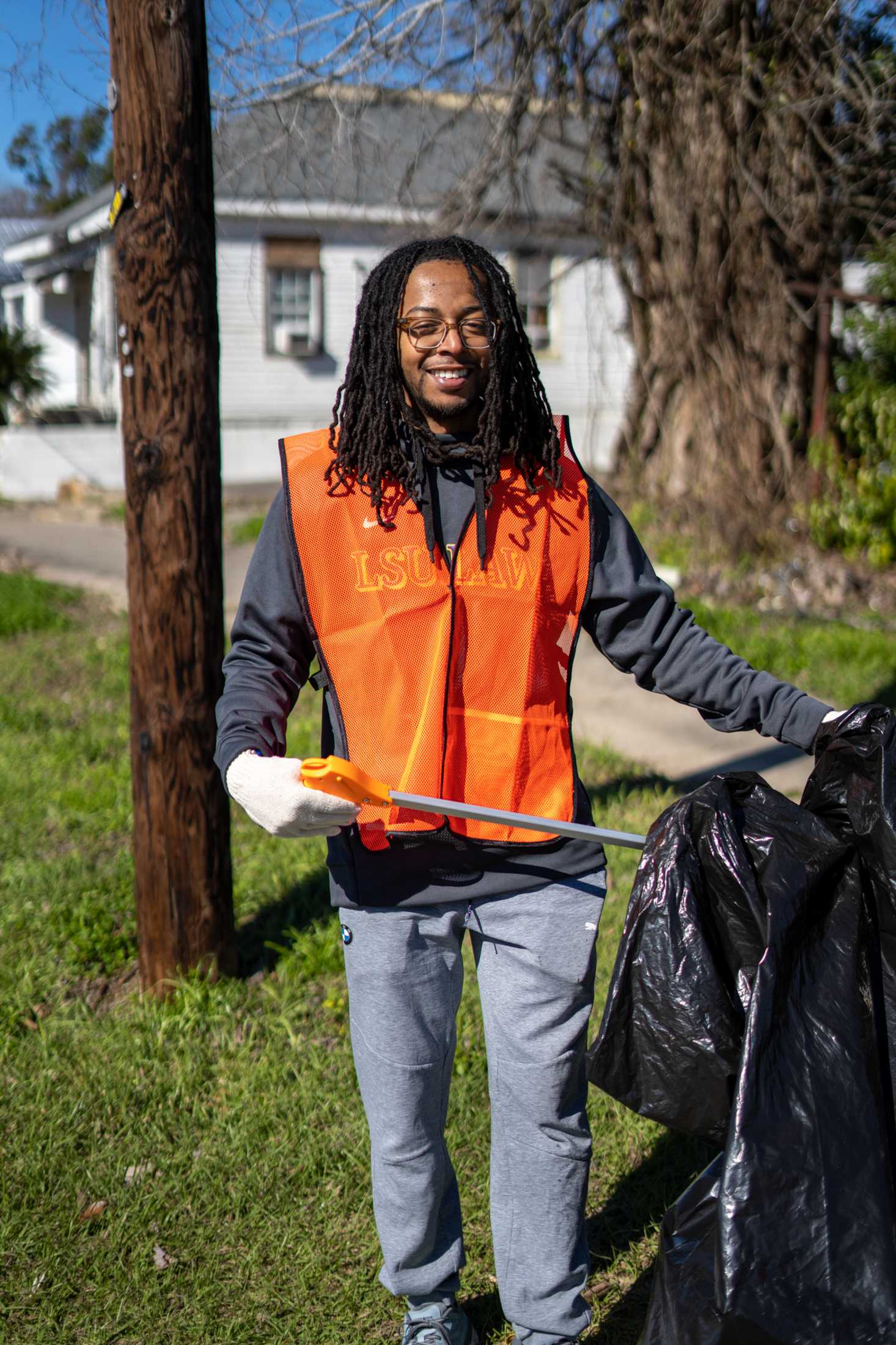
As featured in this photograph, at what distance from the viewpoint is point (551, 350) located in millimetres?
19266

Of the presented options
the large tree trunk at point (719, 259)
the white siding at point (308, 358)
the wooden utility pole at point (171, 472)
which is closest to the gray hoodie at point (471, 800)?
the wooden utility pole at point (171, 472)

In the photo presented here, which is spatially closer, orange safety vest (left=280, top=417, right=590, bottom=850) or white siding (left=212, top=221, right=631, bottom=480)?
orange safety vest (left=280, top=417, right=590, bottom=850)

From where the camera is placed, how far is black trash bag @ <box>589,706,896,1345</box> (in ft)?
5.66

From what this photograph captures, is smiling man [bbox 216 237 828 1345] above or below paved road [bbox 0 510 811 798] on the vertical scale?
above

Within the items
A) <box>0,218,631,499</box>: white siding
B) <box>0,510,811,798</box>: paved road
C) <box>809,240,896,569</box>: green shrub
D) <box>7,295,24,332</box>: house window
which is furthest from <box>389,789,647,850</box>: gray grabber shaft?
<box>7,295,24,332</box>: house window

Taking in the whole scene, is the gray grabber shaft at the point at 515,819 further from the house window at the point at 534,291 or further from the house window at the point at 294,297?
the house window at the point at 294,297

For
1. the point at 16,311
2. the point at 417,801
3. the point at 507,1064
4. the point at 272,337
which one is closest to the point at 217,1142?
the point at 507,1064

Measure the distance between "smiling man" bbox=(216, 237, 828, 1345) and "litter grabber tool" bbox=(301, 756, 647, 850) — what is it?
0.12 metres

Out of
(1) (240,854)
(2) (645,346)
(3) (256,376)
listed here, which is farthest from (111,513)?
(1) (240,854)

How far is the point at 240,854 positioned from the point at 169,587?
1.54 meters

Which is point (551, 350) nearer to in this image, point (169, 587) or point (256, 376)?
point (256, 376)

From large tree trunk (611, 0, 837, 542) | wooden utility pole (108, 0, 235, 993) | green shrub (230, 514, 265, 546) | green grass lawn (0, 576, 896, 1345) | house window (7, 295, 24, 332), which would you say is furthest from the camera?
house window (7, 295, 24, 332)

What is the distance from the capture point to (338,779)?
75.7 inches

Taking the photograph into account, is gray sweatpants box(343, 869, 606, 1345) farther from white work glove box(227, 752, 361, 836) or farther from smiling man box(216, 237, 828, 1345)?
white work glove box(227, 752, 361, 836)
